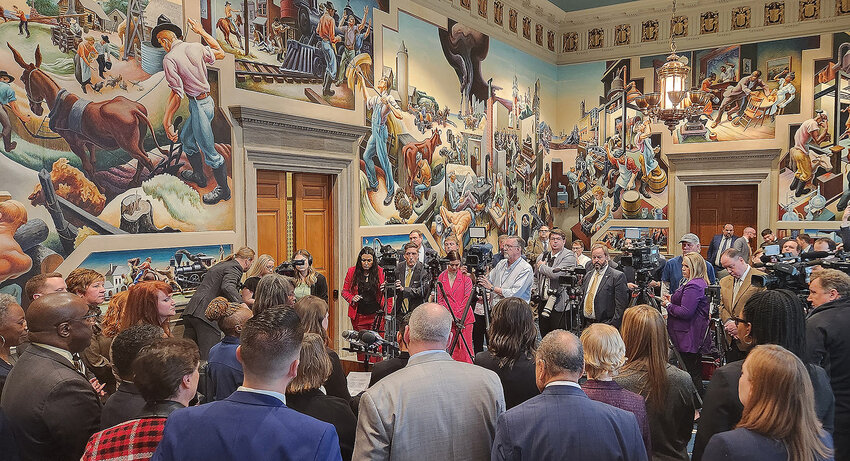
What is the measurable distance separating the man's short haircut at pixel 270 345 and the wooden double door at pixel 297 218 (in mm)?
6975

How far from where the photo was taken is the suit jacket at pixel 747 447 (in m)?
2.32

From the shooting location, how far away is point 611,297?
7539 millimetres

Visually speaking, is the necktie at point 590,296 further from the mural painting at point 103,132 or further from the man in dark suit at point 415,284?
the mural painting at point 103,132

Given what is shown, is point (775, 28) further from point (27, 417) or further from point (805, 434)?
point (27, 417)

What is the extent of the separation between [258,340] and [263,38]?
7376mm

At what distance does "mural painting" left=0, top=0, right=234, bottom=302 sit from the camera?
6.16m

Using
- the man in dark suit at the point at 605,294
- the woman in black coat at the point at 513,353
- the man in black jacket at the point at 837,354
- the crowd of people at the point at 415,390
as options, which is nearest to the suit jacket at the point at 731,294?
the man in dark suit at the point at 605,294

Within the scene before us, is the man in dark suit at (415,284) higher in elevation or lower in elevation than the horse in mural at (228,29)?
lower

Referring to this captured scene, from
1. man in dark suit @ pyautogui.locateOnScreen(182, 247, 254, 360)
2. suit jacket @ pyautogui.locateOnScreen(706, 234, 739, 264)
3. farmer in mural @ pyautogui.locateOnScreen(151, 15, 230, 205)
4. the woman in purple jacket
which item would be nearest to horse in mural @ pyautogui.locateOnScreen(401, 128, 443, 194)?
farmer in mural @ pyautogui.locateOnScreen(151, 15, 230, 205)

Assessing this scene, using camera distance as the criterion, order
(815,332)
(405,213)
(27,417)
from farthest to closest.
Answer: (405,213) < (815,332) < (27,417)

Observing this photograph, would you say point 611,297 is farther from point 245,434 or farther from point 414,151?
point 245,434

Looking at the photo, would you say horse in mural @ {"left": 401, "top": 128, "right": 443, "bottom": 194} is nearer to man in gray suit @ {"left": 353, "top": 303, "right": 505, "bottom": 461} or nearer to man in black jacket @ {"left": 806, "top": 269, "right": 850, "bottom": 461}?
man in black jacket @ {"left": 806, "top": 269, "right": 850, "bottom": 461}

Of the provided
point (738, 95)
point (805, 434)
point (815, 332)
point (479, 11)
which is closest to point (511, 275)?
point (815, 332)

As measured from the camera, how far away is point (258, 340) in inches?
86.4
